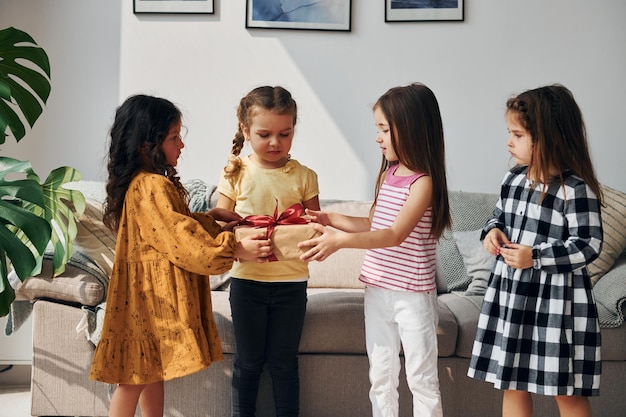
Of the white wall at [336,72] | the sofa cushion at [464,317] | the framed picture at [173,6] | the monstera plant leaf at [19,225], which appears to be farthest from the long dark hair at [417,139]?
the framed picture at [173,6]

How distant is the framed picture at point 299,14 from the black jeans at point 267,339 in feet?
5.44

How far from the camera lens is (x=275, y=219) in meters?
2.18

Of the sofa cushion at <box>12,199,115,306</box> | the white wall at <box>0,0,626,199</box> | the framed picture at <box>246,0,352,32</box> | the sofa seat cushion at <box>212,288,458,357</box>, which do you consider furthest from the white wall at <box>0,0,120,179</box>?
the sofa seat cushion at <box>212,288,458,357</box>

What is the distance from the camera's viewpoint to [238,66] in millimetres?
3699

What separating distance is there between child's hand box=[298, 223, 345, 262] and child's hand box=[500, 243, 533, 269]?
1.53ft

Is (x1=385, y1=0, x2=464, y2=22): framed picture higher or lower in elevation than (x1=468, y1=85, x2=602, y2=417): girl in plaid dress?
higher

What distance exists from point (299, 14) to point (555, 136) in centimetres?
184

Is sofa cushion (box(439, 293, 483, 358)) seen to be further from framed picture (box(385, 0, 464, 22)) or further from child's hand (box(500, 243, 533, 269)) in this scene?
framed picture (box(385, 0, 464, 22))

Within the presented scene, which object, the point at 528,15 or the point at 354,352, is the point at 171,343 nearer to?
the point at 354,352

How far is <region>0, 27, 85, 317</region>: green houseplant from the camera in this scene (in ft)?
6.75

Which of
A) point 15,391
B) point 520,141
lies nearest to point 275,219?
point 520,141

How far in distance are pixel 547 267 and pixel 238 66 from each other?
207cm

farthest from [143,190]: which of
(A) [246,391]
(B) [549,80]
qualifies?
(B) [549,80]

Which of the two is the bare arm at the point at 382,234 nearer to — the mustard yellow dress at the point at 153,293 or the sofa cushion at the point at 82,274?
the mustard yellow dress at the point at 153,293
